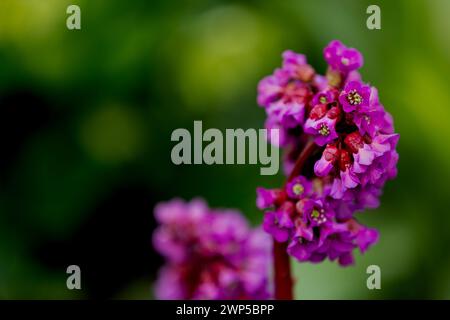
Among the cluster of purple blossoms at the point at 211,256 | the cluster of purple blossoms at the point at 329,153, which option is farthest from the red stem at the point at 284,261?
the cluster of purple blossoms at the point at 211,256

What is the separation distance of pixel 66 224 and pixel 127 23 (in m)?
1.39

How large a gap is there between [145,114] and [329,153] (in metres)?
2.78

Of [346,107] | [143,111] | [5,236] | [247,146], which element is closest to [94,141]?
[143,111]

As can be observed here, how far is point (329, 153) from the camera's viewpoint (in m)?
1.93

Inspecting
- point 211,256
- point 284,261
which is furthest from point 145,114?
point 284,261

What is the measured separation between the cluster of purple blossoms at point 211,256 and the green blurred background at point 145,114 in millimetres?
1418

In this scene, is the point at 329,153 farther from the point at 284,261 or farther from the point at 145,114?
the point at 145,114

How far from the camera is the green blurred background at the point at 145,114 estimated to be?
424 centimetres

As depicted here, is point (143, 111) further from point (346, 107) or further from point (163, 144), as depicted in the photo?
point (346, 107)

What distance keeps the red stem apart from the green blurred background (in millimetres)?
1915

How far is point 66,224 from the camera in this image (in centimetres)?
437

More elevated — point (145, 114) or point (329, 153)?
point (145, 114)

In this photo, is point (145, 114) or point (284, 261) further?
point (145, 114)

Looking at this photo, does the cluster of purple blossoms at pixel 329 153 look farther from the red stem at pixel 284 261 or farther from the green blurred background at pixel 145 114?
the green blurred background at pixel 145 114
